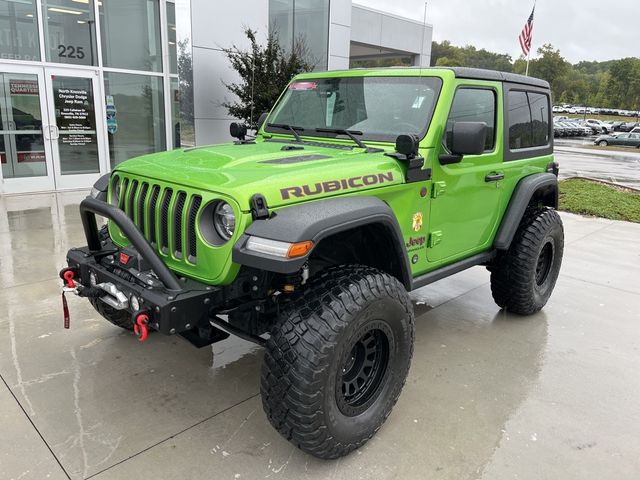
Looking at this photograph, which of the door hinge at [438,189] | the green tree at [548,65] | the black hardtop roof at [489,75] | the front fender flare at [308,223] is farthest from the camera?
the green tree at [548,65]

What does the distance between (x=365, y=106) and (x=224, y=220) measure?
160 cm

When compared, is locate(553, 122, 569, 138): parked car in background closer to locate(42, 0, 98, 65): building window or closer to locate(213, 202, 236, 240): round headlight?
locate(42, 0, 98, 65): building window

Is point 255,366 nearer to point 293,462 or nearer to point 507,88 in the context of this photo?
point 293,462

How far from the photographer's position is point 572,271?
6.11 m

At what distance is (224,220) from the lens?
2.58m

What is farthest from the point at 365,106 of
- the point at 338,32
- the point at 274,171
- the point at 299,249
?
the point at 338,32

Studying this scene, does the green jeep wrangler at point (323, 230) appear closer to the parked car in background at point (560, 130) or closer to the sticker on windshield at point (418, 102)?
the sticker on windshield at point (418, 102)

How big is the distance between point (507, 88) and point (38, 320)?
422cm

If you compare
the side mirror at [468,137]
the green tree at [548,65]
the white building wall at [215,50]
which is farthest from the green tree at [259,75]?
the green tree at [548,65]

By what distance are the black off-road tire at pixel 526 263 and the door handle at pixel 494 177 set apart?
0.63m

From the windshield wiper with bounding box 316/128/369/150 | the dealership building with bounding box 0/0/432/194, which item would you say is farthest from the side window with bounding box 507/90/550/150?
the dealership building with bounding box 0/0/432/194

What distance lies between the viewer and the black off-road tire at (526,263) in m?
4.34

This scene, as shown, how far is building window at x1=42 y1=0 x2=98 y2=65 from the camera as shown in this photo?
9.58 meters

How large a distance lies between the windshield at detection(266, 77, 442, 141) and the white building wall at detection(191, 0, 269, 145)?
7200 mm
